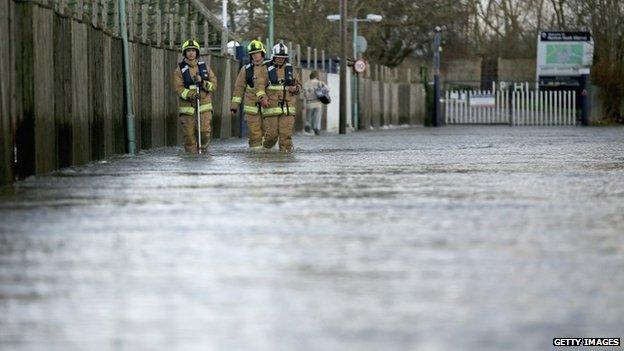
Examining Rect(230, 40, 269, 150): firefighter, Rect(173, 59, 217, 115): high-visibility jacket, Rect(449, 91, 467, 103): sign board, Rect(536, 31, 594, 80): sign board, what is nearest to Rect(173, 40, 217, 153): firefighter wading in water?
Rect(173, 59, 217, 115): high-visibility jacket

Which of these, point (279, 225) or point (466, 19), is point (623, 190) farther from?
point (466, 19)

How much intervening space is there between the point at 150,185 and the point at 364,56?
73185 millimetres

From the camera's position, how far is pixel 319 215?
467 inches

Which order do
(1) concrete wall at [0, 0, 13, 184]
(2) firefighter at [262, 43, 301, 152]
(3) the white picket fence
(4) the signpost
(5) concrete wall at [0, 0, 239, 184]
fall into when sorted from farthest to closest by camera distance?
(4) the signpost → (3) the white picket fence → (2) firefighter at [262, 43, 301, 152] → (5) concrete wall at [0, 0, 239, 184] → (1) concrete wall at [0, 0, 13, 184]

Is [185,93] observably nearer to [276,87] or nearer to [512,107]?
[276,87]

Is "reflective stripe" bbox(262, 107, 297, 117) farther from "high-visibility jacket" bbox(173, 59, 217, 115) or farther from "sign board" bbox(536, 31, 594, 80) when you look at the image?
"sign board" bbox(536, 31, 594, 80)

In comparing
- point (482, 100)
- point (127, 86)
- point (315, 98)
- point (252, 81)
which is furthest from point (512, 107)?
point (127, 86)

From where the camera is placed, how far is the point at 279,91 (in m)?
27.1

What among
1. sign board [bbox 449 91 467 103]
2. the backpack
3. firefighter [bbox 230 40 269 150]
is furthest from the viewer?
sign board [bbox 449 91 467 103]

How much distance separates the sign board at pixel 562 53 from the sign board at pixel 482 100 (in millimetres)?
4388

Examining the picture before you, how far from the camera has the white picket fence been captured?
6688cm

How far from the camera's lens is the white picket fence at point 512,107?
219 feet

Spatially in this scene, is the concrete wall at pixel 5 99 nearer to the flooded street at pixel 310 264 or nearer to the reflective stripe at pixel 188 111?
the flooded street at pixel 310 264

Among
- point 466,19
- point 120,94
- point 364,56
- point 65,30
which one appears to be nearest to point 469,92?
point 466,19
